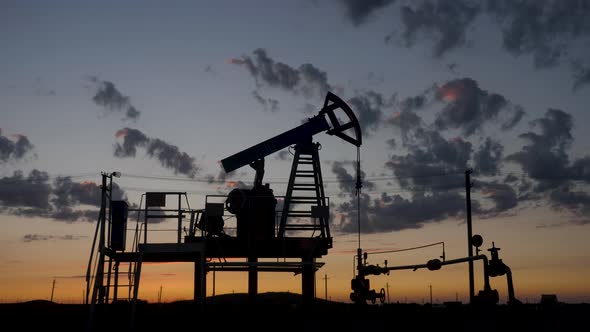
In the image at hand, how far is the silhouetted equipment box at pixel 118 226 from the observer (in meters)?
28.2

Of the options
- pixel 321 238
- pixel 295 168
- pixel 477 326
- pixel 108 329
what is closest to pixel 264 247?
pixel 321 238

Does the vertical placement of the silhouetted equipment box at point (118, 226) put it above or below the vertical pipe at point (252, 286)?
above

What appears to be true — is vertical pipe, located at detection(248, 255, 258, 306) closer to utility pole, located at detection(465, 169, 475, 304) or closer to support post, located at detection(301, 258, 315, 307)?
support post, located at detection(301, 258, 315, 307)

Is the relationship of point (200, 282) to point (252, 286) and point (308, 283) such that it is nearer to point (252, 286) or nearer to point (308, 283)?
point (252, 286)

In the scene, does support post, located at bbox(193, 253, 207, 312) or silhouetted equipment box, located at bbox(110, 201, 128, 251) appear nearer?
support post, located at bbox(193, 253, 207, 312)

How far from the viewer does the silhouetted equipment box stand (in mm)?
28250

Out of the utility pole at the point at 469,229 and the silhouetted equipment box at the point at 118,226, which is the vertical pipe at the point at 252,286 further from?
the utility pole at the point at 469,229

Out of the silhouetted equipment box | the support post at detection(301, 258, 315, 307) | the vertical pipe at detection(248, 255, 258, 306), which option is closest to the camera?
the silhouetted equipment box

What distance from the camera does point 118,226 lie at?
93.1 ft

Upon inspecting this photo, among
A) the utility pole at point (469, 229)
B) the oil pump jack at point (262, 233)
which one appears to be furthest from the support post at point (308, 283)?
the utility pole at point (469, 229)

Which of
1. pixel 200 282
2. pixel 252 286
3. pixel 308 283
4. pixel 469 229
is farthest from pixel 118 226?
pixel 469 229

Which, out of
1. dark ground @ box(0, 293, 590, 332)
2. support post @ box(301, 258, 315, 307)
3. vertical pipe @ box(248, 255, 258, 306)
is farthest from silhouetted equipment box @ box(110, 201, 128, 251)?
support post @ box(301, 258, 315, 307)

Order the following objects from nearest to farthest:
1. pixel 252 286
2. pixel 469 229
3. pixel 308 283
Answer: pixel 308 283
pixel 252 286
pixel 469 229

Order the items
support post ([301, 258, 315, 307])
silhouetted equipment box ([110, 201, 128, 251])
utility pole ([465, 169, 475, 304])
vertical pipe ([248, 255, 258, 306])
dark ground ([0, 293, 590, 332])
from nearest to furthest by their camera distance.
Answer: dark ground ([0, 293, 590, 332]) → silhouetted equipment box ([110, 201, 128, 251]) → support post ([301, 258, 315, 307]) → vertical pipe ([248, 255, 258, 306]) → utility pole ([465, 169, 475, 304])
